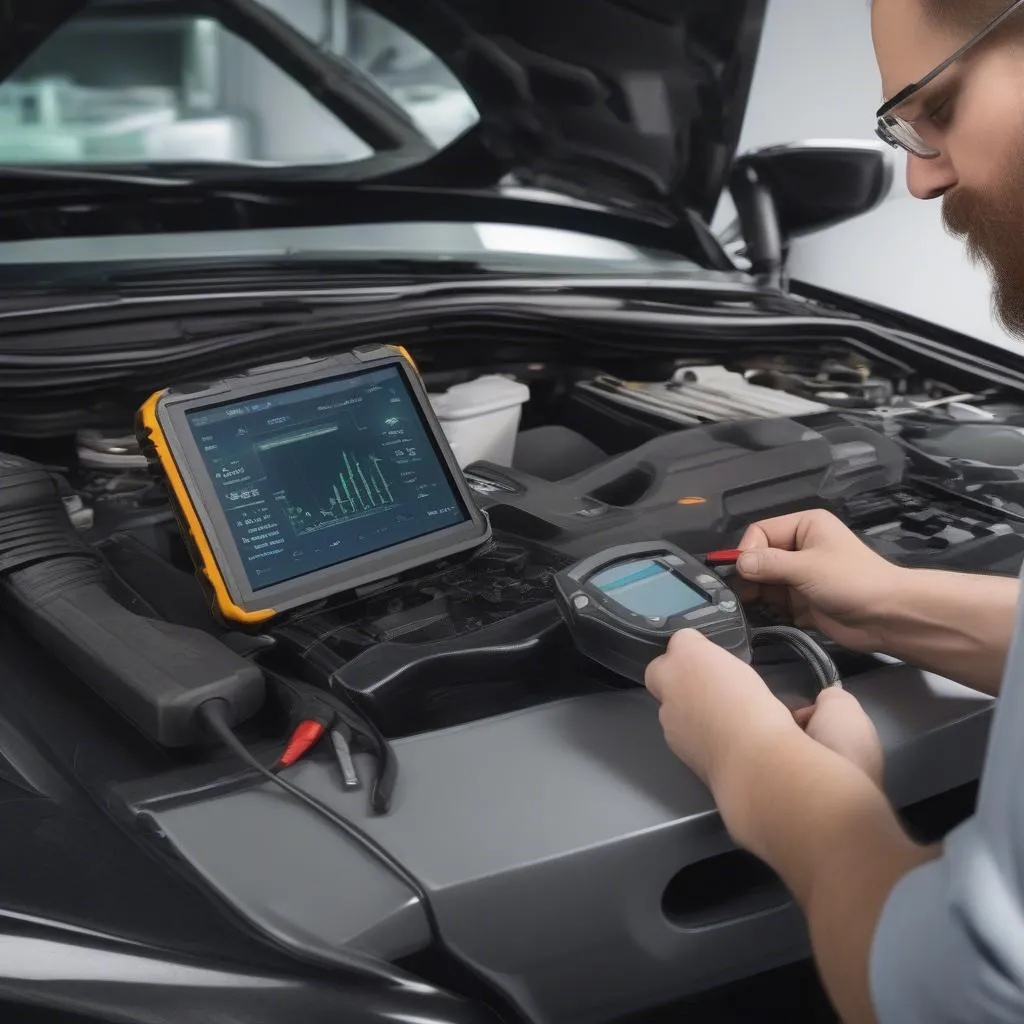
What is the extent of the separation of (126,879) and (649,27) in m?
1.18

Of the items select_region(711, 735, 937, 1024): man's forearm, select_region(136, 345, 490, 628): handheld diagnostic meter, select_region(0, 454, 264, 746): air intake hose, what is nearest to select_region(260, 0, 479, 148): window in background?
select_region(136, 345, 490, 628): handheld diagnostic meter

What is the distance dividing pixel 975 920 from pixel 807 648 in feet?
1.09

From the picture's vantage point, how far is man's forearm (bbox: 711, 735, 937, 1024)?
512 millimetres

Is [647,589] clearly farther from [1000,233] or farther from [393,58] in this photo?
[393,58]

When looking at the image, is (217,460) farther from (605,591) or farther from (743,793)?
(743,793)

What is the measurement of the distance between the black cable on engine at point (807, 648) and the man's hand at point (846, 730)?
4cm

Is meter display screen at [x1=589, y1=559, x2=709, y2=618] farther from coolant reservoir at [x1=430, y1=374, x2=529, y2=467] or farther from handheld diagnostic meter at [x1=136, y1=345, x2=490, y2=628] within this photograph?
coolant reservoir at [x1=430, y1=374, x2=529, y2=467]

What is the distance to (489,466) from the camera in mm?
1067

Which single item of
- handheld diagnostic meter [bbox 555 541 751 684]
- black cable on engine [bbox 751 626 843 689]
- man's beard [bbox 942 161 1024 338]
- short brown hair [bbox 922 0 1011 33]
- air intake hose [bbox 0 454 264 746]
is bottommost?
air intake hose [bbox 0 454 264 746]

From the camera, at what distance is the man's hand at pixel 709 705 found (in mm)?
634

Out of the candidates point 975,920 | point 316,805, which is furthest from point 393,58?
point 975,920

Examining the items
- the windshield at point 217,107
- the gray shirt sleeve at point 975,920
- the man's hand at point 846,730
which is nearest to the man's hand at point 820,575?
the man's hand at point 846,730

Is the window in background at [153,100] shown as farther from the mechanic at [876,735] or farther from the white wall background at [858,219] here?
the white wall background at [858,219]

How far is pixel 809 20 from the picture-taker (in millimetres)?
2557
